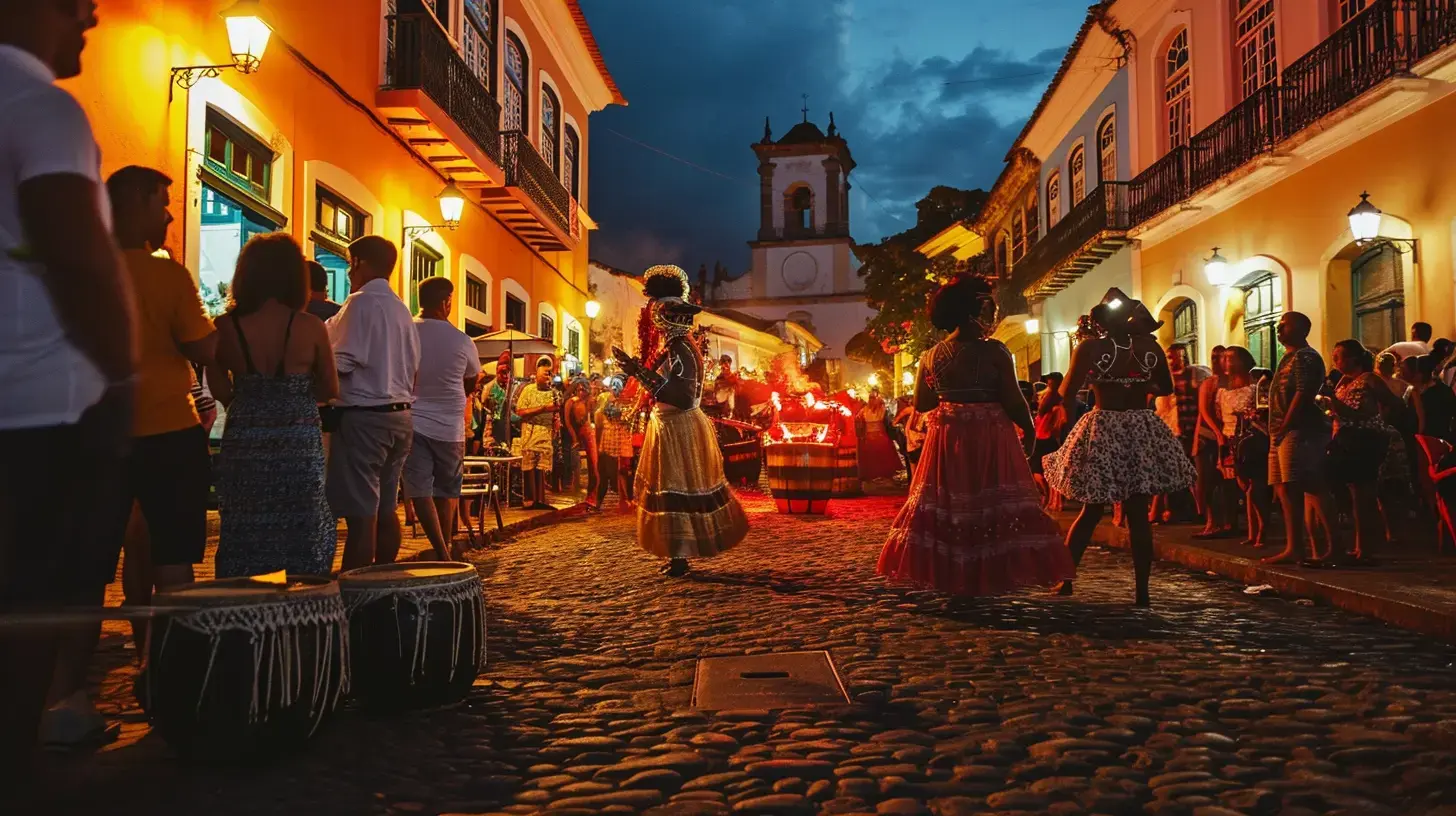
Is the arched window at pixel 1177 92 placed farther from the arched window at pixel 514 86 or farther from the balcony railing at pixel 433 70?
the balcony railing at pixel 433 70

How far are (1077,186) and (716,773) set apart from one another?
2481 cm

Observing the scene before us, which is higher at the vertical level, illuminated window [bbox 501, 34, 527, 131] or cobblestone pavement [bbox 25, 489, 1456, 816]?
illuminated window [bbox 501, 34, 527, 131]

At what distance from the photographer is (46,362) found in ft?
6.48

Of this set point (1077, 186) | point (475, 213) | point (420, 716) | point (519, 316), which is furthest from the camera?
point (1077, 186)

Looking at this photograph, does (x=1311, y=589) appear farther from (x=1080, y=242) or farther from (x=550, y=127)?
(x=550, y=127)

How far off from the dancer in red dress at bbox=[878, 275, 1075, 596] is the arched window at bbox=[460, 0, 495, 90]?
11241 millimetres

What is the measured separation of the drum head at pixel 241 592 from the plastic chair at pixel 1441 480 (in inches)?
300

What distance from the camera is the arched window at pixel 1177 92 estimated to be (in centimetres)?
1886

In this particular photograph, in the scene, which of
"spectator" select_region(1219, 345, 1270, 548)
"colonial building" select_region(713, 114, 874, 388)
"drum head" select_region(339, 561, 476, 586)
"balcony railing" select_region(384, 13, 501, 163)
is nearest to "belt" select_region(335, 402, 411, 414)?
"drum head" select_region(339, 561, 476, 586)

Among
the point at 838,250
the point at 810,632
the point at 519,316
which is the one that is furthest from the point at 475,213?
the point at 838,250

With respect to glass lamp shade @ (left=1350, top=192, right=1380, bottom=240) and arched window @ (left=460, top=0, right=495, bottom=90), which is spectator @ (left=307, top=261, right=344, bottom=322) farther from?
glass lamp shade @ (left=1350, top=192, right=1380, bottom=240)

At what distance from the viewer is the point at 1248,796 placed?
2.90m

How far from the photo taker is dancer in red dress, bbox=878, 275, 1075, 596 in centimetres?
582

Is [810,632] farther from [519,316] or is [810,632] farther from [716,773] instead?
[519,316]
